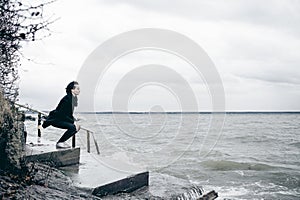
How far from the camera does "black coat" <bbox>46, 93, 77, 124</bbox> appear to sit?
7941 millimetres

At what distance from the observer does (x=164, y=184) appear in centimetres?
830

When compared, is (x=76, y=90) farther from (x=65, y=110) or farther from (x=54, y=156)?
(x=54, y=156)

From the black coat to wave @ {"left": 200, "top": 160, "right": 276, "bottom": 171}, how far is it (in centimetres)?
1190

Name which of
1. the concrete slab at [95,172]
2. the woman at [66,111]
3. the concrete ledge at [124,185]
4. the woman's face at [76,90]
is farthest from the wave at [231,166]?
the woman's face at [76,90]

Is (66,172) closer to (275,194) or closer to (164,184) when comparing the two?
(164,184)

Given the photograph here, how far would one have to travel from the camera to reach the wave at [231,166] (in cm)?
1872

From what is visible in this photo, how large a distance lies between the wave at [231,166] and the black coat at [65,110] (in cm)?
1190

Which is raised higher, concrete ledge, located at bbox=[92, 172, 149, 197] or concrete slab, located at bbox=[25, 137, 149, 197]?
concrete slab, located at bbox=[25, 137, 149, 197]

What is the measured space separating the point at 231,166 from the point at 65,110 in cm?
1360

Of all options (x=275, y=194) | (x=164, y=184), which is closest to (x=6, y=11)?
(x=164, y=184)

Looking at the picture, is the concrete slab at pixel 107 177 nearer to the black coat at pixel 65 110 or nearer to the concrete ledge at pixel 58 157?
the concrete ledge at pixel 58 157

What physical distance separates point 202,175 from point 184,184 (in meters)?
7.81

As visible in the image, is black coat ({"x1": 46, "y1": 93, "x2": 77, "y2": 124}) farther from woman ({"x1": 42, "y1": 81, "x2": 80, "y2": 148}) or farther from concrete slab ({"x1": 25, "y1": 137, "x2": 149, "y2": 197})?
concrete slab ({"x1": 25, "y1": 137, "x2": 149, "y2": 197})

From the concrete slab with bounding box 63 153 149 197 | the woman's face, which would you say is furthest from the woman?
the concrete slab with bounding box 63 153 149 197
